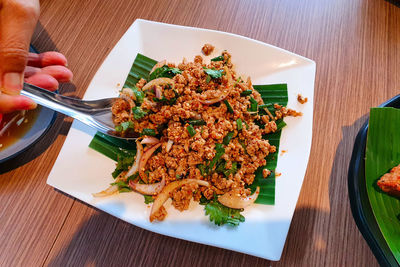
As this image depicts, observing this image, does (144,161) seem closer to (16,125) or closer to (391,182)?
(16,125)

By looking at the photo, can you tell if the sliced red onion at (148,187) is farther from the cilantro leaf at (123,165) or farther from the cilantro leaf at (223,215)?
the cilantro leaf at (223,215)

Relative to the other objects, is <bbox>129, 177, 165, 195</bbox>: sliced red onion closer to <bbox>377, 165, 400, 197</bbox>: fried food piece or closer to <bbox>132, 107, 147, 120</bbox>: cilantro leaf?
<bbox>132, 107, 147, 120</bbox>: cilantro leaf

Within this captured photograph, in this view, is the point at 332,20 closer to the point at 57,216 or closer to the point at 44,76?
the point at 44,76

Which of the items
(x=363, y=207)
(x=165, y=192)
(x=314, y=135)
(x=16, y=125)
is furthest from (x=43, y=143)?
(x=363, y=207)

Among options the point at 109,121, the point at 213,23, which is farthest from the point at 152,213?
the point at 213,23

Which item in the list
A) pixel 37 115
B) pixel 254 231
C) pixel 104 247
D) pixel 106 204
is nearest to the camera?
pixel 254 231
